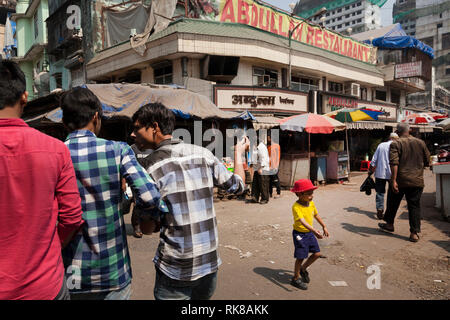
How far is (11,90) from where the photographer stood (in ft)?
4.75

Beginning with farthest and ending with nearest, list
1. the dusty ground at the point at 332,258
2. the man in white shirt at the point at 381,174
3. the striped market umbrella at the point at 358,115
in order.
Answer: the striped market umbrella at the point at 358,115 < the man in white shirt at the point at 381,174 < the dusty ground at the point at 332,258

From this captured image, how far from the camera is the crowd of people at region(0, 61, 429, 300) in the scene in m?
1.34

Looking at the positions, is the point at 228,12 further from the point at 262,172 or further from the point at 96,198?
the point at 96,198

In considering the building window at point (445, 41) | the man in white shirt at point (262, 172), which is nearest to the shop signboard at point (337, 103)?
the man in white shirt at point (262, 172)

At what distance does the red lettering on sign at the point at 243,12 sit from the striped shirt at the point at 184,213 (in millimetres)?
15230

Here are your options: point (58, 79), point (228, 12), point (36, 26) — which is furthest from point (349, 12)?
point (58, 79)

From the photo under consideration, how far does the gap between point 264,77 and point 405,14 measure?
95016 millimetres

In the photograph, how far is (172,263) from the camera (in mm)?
1774

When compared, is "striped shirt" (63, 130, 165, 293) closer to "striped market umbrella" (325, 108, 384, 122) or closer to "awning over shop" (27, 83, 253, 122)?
"awning over shop" (27, 83, 253, 122)

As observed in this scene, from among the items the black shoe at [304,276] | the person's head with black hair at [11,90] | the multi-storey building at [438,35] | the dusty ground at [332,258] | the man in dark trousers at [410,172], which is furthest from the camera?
the multi-storey building at [438,35]

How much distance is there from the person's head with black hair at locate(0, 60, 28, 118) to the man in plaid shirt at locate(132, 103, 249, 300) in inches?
25.9

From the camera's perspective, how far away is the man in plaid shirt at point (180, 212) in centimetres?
177

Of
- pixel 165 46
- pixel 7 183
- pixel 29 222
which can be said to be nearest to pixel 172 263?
pixel 29 222

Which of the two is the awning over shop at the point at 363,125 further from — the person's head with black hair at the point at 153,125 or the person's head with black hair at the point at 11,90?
the person's head with black hair at the point at 11,90
